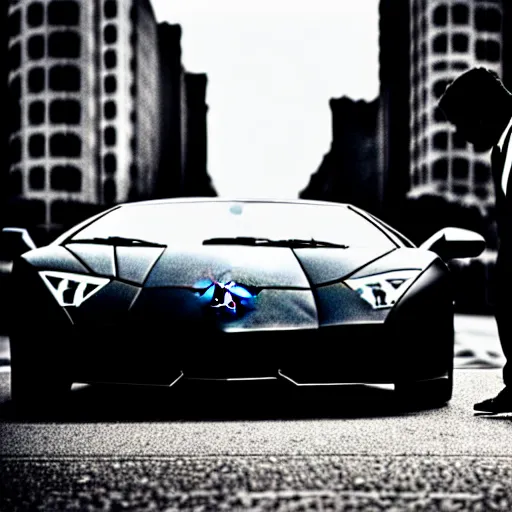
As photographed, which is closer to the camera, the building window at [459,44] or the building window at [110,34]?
the building window at [459,44]

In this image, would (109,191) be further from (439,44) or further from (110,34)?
(439,44)

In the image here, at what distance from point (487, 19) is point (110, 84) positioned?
3520 centimetres

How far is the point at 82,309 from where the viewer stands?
5.07 m

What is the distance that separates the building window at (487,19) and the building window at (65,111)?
1460 inches

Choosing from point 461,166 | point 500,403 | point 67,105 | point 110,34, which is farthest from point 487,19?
point 500,403

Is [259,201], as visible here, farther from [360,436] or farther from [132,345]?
[360,436]

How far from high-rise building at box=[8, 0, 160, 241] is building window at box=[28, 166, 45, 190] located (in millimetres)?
85

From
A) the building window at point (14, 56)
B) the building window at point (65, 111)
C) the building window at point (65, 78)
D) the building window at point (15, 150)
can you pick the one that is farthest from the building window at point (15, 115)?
the building window at point (65, 78)

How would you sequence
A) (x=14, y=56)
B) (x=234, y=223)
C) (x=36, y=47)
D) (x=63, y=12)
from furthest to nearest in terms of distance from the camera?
(x=14, y=56)
(x=63, y=12)
(x=36, y=47)
(x=234, y=223)

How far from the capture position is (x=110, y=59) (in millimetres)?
102625

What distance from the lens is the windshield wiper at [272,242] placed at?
5.62 meters

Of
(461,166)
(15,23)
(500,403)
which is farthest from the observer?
(15,23)

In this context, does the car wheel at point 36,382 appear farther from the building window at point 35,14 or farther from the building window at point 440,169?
the building window at point 35,14

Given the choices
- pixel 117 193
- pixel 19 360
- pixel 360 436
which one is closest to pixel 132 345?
pixel 19 360
